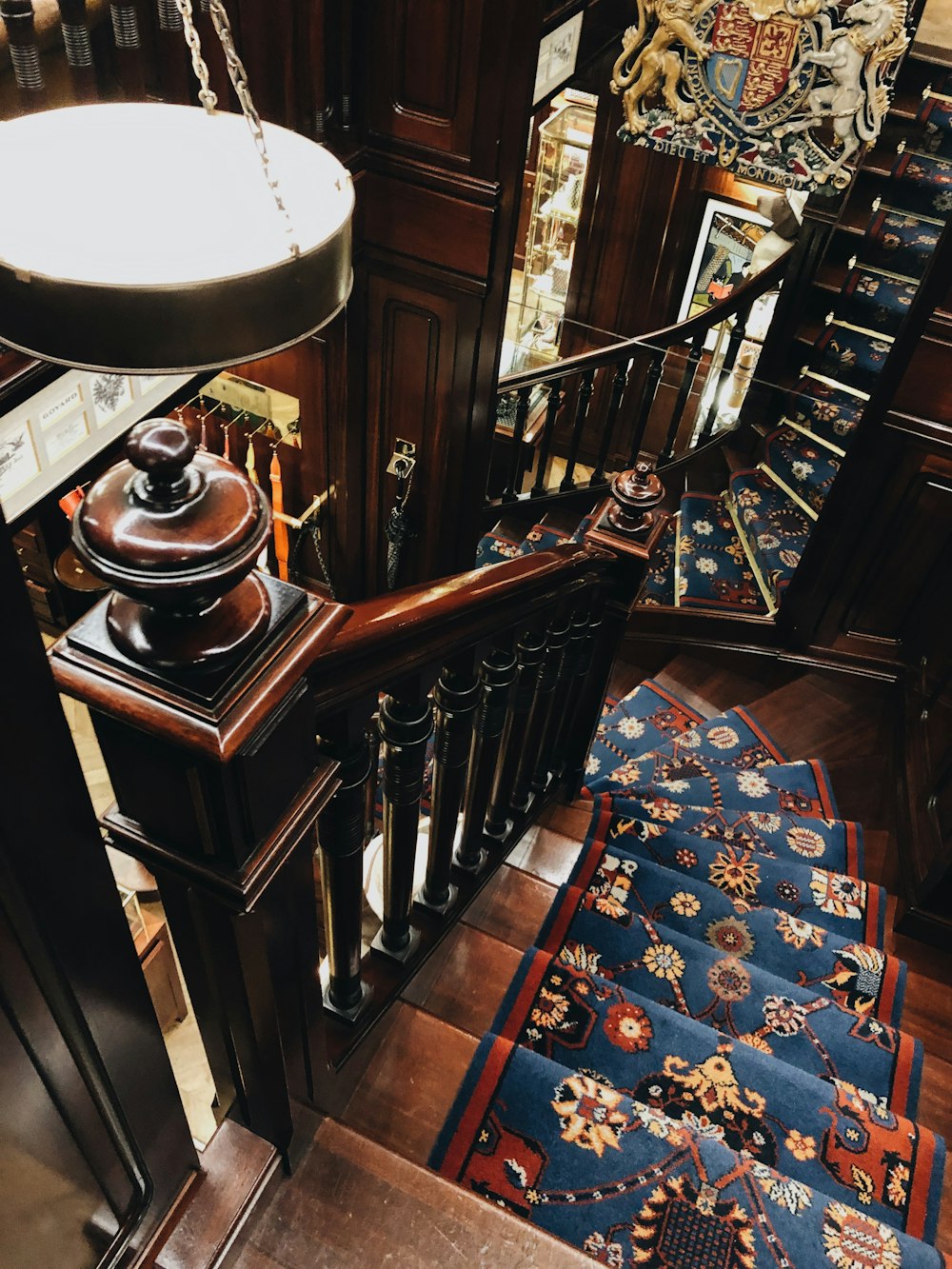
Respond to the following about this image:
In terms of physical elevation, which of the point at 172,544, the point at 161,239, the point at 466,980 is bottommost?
the point at 466,980

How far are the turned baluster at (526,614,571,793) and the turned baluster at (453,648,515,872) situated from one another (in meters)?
0.16

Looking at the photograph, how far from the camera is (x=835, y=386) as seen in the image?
15.3ft

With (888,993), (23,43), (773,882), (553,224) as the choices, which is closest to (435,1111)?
(888,993)

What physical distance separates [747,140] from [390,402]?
1.60 metres

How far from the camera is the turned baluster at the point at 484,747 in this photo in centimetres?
161

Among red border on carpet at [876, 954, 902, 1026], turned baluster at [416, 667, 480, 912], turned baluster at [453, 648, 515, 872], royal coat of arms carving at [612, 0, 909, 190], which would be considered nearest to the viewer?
turned baluster at [416, 667, 480, 912]

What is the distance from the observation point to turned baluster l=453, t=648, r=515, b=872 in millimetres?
1607

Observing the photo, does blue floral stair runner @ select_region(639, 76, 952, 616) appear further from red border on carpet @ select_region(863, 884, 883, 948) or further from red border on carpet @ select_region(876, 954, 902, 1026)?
red border on carpet @ select_region(876, 954, 902, 1026)

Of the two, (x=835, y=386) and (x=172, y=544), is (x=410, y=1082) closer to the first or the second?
(x=172, y=544)

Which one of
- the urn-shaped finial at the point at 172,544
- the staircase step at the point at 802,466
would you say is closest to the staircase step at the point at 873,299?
the staircase step at the point at 802,466

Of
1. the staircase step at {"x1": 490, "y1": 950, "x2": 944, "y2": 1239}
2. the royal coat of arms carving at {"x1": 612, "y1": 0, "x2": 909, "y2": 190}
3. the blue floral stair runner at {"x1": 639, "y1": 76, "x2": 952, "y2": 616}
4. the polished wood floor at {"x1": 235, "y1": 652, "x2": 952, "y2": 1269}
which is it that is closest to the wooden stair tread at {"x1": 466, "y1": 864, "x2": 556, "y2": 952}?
the polished wood floor at {"x1": 235, "y1": 652, "x2": 952, "y2": 1269}

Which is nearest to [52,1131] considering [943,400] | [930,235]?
[943,400]

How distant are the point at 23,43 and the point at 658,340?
110 inches

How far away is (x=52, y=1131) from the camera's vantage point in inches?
34.6
